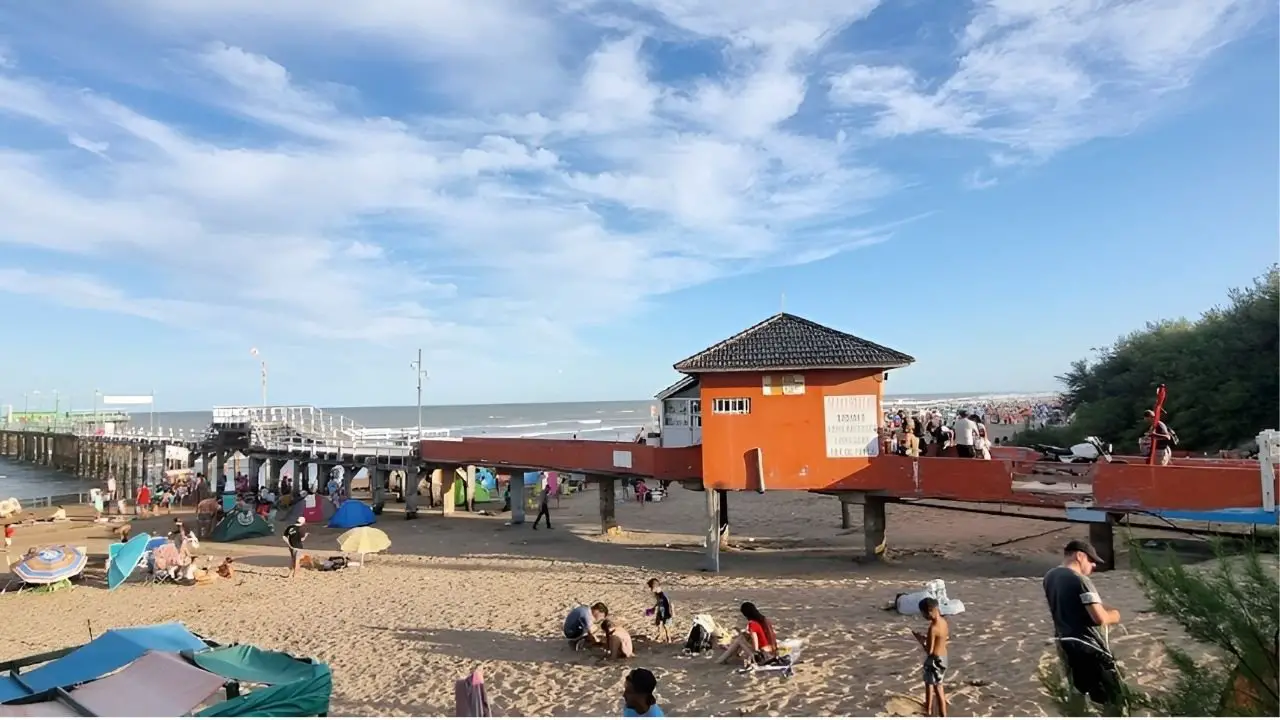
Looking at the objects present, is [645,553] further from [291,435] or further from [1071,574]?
[291,435]

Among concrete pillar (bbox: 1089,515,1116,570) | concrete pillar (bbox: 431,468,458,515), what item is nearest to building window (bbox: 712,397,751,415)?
concrete pillar (bbox: 1089,515,1116,570)

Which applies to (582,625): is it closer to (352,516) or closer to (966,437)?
(966,437)

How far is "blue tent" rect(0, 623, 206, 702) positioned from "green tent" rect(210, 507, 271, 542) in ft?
56.1

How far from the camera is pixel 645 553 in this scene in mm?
20266

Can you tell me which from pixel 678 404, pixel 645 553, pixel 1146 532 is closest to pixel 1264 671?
pixel 1146 532

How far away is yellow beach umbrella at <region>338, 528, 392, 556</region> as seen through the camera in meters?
18.6

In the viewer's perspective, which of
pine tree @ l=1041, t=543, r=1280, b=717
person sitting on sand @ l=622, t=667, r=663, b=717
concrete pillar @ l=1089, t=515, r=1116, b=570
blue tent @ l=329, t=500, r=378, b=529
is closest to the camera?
pine tree @ l=1041, t=543, r=1280, b=717

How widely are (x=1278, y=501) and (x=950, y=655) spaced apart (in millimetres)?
6682

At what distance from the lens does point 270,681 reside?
888cm

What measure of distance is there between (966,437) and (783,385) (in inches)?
155

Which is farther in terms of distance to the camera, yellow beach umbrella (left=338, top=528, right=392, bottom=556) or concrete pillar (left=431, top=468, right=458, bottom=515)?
concrete pillar (left=431, top=468, right=458, bottom=515)

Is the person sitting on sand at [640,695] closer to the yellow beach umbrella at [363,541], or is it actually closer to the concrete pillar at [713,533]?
the concrete pillar at [713,533]

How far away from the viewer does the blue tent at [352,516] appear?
23.3m

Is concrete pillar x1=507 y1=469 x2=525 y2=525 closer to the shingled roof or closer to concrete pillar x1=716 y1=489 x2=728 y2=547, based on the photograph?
concrete pillar x1=716 y1=489 x2=728 y2=547
